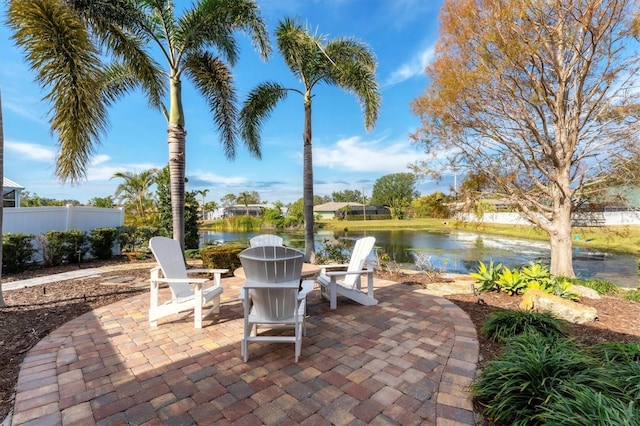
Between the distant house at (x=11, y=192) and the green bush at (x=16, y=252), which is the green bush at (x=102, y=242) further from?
the distant house at (x=11, y=192)

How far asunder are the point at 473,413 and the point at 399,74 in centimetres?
1206

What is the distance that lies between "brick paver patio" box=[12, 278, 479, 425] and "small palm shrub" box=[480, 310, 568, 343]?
0.72 ft

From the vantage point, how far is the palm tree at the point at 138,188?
18.8m

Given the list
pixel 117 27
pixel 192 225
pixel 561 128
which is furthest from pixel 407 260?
pixel 117 27

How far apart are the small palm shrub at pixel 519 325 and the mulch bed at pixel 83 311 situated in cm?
15

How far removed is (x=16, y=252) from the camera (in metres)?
6.55

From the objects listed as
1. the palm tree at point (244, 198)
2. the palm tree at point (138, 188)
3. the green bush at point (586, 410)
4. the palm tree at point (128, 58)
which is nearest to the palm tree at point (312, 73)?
the palm tree at point (128, 58)

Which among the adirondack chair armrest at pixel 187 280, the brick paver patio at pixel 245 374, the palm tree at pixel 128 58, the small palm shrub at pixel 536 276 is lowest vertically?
the brick paver patio at pixel 245 374

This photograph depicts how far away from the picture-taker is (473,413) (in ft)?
6.19

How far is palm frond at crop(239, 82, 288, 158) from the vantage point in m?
8.55

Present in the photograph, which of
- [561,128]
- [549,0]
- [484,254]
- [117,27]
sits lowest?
[484,254]

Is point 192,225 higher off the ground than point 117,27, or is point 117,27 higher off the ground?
point 117,27

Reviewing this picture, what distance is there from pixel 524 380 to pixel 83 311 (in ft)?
16.7

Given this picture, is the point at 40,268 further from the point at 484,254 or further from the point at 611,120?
the point at 484,254
